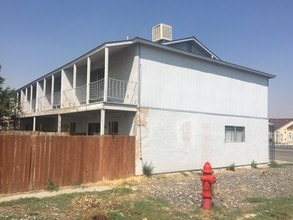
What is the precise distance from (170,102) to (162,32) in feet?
16.1

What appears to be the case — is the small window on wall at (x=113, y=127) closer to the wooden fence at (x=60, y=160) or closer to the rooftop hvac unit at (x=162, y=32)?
the wooden fence at (x=60, y=160)

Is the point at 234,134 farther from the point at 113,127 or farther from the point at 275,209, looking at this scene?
the point at 275,209

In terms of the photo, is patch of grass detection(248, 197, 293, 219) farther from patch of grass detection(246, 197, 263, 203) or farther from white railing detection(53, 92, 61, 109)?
white railing detection(53, 92, 61, 109)

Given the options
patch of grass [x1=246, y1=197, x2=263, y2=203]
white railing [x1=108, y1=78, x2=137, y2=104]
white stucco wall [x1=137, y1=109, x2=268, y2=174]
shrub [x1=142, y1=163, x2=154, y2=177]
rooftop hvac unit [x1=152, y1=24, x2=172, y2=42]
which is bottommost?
patch of grass [x1=246, y1=197, x2=263, y2=203]

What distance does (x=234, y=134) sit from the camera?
21.8 meters

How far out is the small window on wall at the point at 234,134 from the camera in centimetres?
2131

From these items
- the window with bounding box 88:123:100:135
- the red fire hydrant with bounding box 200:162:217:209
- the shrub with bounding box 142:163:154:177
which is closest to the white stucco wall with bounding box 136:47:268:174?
the shrub with bounding box 142:163:154:177

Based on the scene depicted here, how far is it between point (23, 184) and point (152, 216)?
540cm

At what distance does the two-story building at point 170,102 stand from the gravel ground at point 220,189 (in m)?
1.61

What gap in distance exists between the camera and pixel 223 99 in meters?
21.0

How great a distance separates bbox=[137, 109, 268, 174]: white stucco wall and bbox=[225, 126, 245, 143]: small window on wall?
28 centimetres

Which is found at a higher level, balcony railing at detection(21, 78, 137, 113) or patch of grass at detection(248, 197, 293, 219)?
balcony railing at detection(21, 78, 137, 113)

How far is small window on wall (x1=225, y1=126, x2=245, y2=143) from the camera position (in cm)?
2131

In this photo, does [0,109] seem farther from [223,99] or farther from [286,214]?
[286,214]
